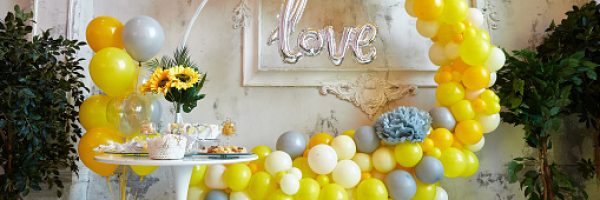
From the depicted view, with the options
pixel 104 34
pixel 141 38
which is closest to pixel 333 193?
pixel 141 38

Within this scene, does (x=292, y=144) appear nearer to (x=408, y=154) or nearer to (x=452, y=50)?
(x=408, y=154)

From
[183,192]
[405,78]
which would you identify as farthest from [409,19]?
[183,192]

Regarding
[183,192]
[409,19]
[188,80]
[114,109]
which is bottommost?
[183,192]

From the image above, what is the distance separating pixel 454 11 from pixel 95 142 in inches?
83.7

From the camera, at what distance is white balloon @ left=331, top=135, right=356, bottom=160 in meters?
2.41

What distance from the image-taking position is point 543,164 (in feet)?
8.91

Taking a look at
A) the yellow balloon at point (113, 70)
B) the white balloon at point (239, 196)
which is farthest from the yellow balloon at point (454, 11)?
the yellow balloon at point (113, 70)

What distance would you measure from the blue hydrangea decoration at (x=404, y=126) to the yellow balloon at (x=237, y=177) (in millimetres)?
754

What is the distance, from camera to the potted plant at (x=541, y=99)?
2529 mm

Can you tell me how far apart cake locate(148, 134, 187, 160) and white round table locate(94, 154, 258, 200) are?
4cm

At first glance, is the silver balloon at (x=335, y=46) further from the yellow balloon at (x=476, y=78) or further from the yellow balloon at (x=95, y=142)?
the yellow balloon at (x=95, y=142)

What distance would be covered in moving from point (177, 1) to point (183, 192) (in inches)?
62.2

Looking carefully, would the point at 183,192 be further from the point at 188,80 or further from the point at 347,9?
the point at 347,9

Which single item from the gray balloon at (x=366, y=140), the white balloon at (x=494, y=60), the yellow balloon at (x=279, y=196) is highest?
the white balloon at (x=494, y=60)
